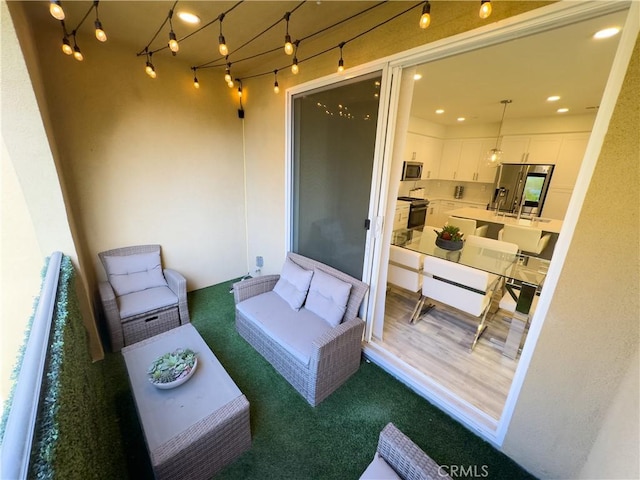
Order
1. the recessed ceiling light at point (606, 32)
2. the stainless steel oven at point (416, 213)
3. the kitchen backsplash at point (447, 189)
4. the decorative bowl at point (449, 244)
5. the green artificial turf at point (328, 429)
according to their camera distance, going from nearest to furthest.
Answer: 1. the green artificial turf at point (328, 429)
2. the recessed ceiling light at point (606, 32)
3. the decorative bowl at point (449, 244)
4. the stainless steel oven at point (416, 213)
5. the kitchen backsplash at point (447, 189)

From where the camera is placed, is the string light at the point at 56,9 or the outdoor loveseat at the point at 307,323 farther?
the outdoor loveseat at the point at 307,323

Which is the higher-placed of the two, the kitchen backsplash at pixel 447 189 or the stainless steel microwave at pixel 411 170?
the stainless steel microwave at pixel 411 170

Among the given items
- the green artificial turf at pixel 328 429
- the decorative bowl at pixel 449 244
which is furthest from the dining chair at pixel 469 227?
the green artificial turf at pixel 328 429

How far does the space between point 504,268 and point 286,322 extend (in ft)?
6.75

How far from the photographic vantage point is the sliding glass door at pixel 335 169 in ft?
6.67

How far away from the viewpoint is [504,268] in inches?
92.4

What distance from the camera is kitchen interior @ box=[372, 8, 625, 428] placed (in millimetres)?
2020

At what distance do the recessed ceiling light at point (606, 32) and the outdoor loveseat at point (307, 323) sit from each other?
248 cm

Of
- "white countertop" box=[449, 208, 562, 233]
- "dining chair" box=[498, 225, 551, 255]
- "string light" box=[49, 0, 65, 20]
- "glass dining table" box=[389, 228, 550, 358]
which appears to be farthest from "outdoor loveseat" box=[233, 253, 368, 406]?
"white countertop" box=[449, 208, 562, 233]

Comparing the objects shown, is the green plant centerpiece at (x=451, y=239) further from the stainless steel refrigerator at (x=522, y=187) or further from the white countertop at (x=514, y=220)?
the stainless steel refrigerator at (x=522, y=187)

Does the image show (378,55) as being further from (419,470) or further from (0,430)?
(0,430)

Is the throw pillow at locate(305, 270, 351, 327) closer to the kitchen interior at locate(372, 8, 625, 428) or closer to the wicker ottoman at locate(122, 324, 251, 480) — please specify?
the kitchen interior at locate(372, 8, 625, 428)

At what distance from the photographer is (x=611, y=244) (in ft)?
3.56

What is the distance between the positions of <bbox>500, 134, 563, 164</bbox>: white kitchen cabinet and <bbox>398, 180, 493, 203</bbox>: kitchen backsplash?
829mm
